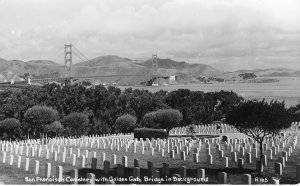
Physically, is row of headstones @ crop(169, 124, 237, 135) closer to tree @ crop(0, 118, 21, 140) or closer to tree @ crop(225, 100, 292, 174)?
tree @ crop(0, 118, 21, 140)

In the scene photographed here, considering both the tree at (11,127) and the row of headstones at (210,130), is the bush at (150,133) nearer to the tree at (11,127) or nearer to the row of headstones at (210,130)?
the row of headstones at (210,130)

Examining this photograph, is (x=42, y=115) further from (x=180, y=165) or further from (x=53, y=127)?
(x=180, y=165)

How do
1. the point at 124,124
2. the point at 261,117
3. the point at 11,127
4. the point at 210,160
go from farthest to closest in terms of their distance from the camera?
the point at 124,124 < the point at 11,127 < the point at 210,160 < the point at 261,117

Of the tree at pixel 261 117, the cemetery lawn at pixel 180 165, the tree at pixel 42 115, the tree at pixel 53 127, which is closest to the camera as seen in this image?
the cemetery lawn at pixel 180 165

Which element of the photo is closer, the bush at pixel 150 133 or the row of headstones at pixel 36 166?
the row of headstones at pixel 36 166

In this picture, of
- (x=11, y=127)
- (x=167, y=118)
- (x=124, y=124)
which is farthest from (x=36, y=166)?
(x=11, y=127)

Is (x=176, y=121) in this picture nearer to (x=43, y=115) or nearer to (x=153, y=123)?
(x=153, y=123)

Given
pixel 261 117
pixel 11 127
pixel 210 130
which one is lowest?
pixel 11 127

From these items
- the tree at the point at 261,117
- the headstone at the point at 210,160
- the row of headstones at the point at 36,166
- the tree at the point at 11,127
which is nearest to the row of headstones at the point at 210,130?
the tree at the point at 11,127
